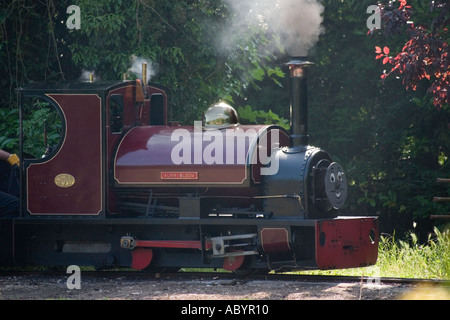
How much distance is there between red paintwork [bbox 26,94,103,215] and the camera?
10055 mm

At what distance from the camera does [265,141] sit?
9.96 m

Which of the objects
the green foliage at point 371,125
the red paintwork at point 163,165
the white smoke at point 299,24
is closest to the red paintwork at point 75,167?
the red paintwork at point 163,165

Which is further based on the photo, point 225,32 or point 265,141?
point 225,32

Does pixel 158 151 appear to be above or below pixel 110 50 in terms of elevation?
below

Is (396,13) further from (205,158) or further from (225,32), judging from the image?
(225,32)

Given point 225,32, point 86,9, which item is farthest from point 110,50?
point 225,32

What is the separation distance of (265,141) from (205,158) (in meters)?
0.73

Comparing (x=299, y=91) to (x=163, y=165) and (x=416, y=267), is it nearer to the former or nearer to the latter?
(x=163, y=165)

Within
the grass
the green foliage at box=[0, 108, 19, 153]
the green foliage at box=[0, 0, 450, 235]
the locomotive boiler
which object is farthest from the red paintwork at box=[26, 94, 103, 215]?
the grass

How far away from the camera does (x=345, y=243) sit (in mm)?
9719

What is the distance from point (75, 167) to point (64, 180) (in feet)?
0.68

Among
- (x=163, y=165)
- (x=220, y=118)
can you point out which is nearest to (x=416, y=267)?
(x=220, y=118)

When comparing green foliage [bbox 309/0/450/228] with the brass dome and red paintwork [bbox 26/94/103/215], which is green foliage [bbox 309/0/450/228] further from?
red paintwork [bbox 26/94/103/215]

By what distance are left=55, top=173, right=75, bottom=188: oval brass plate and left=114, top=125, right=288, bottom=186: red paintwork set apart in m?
0.53
